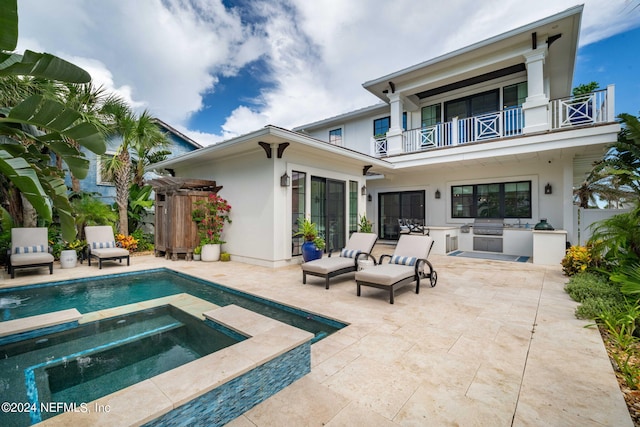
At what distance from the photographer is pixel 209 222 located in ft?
31.5

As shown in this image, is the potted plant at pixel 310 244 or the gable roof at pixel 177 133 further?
the gable roof at pixel 177 133

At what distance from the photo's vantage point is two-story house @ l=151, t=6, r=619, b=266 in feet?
28.0

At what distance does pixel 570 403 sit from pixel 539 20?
10601 millimetres

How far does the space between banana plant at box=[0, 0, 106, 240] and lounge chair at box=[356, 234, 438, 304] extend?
4.47 meters

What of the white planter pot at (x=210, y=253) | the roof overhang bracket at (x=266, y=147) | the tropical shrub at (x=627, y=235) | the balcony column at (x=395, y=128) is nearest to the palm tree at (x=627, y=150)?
the tropical shrub at (x=627, y=235)

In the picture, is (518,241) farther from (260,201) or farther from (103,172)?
(103,172)

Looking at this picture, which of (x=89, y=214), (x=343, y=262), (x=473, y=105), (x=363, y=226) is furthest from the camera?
(x=473, y=105)

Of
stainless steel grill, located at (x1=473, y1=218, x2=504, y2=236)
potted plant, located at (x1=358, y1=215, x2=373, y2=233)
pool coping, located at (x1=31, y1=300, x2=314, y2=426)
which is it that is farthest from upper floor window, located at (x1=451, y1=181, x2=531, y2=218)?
pool coping, located at (x1=31, y1=300, x2=314, y2=426)

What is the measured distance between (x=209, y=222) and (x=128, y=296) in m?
3.91

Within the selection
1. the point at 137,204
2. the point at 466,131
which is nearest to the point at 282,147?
the point at 466,131

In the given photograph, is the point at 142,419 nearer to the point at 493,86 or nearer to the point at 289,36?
the point at 289,36

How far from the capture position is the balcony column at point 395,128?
12336mm

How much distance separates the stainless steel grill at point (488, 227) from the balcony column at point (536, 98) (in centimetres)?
366

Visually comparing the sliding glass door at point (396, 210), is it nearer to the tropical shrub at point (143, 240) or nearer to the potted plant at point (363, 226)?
the potted plant at point (363, 226)
